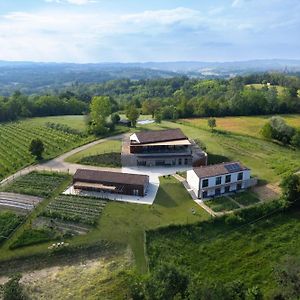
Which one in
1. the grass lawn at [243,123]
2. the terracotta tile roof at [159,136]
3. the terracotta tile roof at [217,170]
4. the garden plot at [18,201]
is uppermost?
the terracotta tile roof at [159,136]

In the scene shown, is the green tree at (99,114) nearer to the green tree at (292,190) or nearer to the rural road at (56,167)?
the rural road at (56,167)

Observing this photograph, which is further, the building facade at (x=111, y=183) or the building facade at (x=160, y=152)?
the building facade at (x=160, y=152)

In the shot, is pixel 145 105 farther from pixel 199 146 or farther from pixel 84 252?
pixel 84 252

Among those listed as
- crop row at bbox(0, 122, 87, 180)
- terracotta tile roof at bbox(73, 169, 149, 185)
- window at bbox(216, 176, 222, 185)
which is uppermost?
window at bbox(216, 176, 222, 185)

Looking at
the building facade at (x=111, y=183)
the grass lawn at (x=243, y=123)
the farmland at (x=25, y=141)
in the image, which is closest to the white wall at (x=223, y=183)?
the building facade at (x=111, y=183)

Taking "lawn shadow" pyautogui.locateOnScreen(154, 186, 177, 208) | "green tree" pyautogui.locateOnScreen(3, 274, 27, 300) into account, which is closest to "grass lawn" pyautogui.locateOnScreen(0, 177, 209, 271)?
"lawn shadow" pyautogui.locateOnScreen(154, 186, 177, 208)

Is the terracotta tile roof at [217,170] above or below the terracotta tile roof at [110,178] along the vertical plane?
above

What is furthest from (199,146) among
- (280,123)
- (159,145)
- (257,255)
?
(257,255)

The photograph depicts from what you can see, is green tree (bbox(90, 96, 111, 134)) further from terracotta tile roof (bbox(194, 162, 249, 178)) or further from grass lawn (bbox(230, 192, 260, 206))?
grass lawn (bbox(230, 192, 260, 206))
